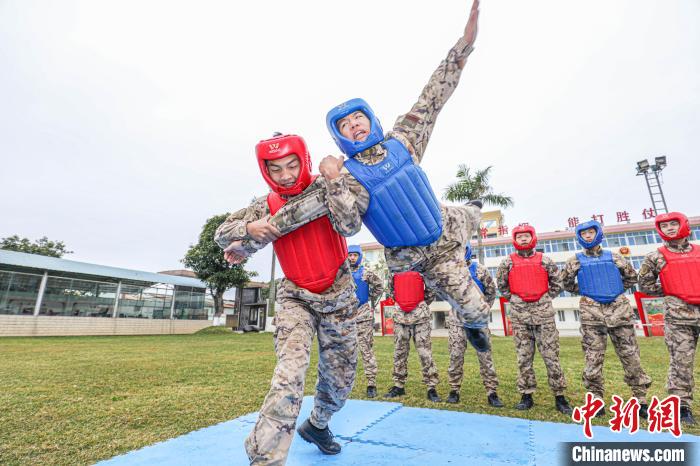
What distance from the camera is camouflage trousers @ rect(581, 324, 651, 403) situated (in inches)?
207

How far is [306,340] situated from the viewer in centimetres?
278

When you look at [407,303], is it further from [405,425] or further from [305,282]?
[305,282]

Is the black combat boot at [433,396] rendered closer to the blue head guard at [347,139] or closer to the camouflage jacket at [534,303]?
the camouflage jacket at [534,303]

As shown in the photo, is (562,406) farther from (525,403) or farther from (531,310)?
(531,310)

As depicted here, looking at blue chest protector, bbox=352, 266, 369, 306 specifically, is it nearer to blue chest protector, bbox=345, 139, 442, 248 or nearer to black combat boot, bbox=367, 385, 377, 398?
black combat boot, bbox=367, 385, 377, 398

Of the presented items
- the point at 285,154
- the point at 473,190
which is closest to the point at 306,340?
the point at 285,154

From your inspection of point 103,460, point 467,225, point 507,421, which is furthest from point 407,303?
point 103,460

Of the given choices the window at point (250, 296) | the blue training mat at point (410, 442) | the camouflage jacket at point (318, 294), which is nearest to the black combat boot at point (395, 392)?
the blue training mat at point (410, 442)

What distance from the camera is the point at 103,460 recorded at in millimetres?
3385

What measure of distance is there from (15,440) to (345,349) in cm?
412

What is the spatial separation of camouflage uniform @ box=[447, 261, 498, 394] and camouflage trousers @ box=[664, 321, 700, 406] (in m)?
2.43

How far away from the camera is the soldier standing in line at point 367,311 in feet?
23.4

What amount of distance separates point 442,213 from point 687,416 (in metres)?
4.89

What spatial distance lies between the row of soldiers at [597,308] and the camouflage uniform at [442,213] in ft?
9.62
